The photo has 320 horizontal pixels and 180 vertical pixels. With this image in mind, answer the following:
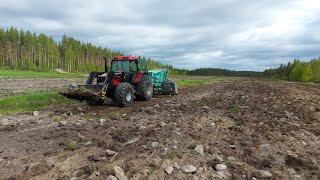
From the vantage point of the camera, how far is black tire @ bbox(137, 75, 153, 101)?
21391 mm

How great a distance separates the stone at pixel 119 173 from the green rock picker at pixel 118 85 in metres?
11.0

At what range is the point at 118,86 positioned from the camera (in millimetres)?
18969

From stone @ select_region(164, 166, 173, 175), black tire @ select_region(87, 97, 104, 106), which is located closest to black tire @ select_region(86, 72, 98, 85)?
black tire @ select_region(87, 97, 104, 106)

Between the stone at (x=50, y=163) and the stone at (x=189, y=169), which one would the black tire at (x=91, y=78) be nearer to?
the stone at (x=50, y=163)

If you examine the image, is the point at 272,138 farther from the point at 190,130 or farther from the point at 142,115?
the point at 142,115

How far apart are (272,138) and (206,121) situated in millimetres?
2923

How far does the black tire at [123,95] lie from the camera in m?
18.6

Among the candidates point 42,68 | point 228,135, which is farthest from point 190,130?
point 42,68

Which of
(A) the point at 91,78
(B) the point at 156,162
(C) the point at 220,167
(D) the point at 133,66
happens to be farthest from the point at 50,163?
(D) the point at 133,66

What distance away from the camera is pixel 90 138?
10.4 meters

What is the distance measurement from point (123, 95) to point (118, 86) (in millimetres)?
594

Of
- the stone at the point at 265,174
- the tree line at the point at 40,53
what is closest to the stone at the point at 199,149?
the stone at the point at 265,174

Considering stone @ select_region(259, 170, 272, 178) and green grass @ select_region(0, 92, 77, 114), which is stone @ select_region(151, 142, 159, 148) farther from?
green grass @ select_region(0, 92, 77, 114)

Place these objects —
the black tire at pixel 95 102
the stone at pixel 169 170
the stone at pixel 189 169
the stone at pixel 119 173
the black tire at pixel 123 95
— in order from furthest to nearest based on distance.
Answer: the black tire at pixel 95 102 < the black tire at pixel 123 95 < the stone at pixel 189 169 < the stone at pixel 169 170 < the stone at pixel 119 173
